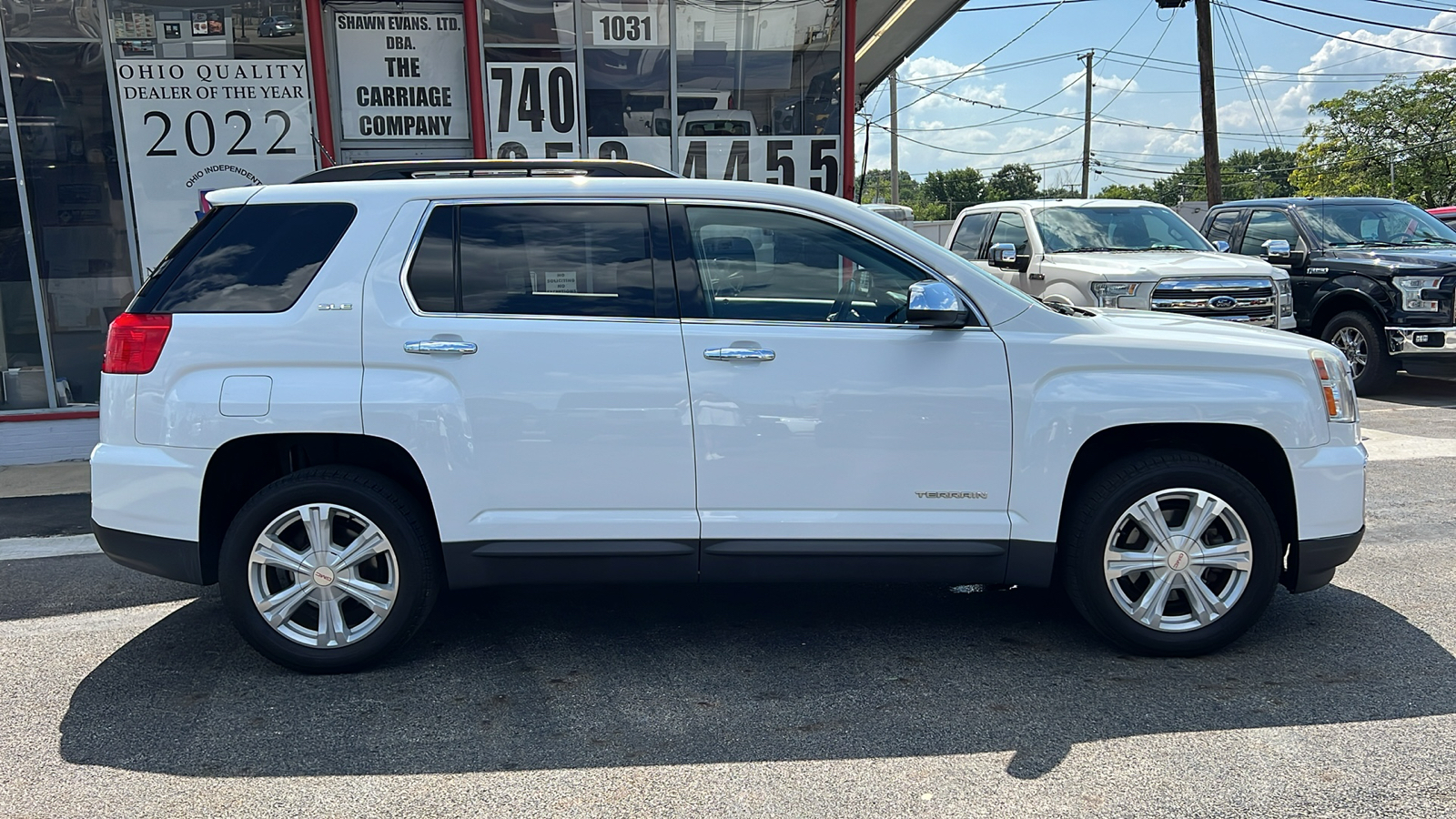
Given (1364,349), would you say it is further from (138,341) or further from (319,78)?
(138,341)

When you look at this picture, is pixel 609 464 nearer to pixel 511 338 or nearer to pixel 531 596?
pixel 511 338

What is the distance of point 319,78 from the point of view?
955 centimetres

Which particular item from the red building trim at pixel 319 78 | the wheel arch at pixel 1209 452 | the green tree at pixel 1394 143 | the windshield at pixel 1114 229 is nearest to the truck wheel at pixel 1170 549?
the wheel arch at pixel 1209 452

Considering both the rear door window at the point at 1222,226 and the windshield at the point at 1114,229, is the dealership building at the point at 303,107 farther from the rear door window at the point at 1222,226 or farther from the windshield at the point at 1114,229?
the rear door window at the point at 1222,226

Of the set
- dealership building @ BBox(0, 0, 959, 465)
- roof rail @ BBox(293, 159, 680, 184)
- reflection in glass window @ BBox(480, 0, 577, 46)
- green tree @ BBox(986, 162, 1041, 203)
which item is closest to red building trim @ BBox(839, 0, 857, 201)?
dealership building @ BBox(0, 0, 959, 465)

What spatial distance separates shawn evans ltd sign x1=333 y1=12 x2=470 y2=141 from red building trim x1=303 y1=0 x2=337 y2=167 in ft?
0.78

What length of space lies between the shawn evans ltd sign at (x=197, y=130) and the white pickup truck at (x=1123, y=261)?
6.45m

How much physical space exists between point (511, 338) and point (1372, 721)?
332cm

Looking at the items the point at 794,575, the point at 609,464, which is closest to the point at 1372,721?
the point at 794,575

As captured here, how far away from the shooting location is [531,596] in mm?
5137

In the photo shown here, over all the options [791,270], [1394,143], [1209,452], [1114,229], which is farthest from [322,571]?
[1394,143]

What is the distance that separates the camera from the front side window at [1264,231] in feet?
38.8

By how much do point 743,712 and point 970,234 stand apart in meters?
9.00

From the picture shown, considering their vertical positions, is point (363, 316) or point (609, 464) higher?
point (363, 316)
